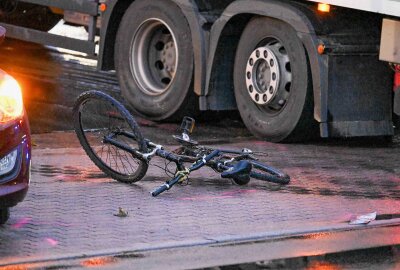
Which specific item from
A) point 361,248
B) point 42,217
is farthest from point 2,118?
point 361,248

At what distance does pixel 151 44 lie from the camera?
14242 mm

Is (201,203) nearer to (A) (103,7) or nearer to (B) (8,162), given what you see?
(B) (8,162)

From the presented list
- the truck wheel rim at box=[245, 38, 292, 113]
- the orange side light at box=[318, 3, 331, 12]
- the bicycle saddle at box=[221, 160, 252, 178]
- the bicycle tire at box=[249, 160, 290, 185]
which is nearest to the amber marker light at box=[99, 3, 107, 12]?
the truck wheel rim at box=[245, 38, 292, 113]

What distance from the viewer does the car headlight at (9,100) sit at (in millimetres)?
8336

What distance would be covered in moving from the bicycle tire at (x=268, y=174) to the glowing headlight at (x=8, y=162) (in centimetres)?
241

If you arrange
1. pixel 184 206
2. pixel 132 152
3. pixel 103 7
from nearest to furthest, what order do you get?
1. pixel 184 206
2. pixel 132 152
3. pixel 103 7

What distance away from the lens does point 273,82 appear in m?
12.4

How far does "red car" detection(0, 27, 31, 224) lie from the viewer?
823 centimetres

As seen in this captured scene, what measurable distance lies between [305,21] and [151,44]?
2.83 metres

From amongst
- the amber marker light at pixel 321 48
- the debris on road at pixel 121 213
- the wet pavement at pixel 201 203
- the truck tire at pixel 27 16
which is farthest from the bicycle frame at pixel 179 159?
the truck tire at pixel 27 16

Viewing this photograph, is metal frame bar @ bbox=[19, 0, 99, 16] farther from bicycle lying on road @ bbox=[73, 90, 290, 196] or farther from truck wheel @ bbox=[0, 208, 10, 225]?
truck wheel @ bbox=[0, 208, 10, 225]

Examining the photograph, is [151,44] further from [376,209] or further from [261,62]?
[376,209]

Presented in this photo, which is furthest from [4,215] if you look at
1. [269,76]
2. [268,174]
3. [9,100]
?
[269,76]

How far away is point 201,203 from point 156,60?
186 inches
